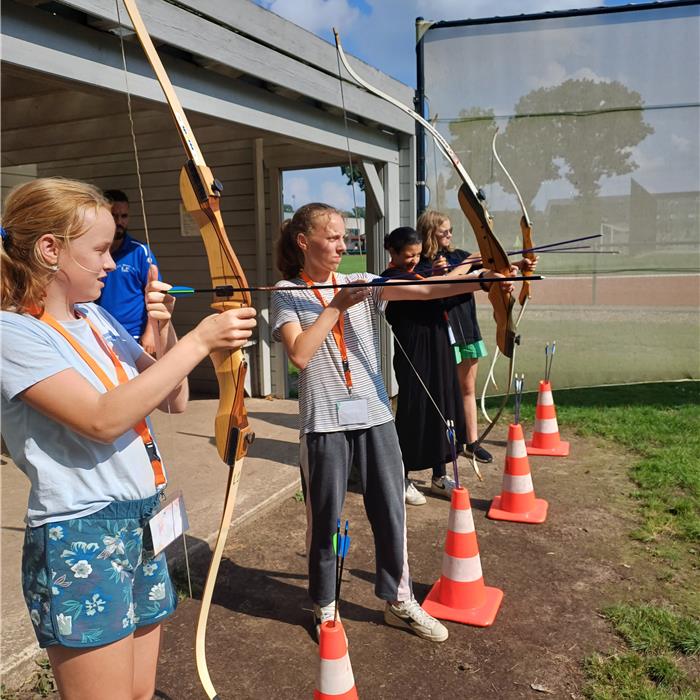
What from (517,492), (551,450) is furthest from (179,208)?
(517,492)

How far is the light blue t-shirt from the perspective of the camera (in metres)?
1.14

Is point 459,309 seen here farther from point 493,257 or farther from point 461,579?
point 461,579

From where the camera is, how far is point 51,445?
1214 mm

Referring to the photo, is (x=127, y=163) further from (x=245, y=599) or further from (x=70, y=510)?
(x=70, y=510)

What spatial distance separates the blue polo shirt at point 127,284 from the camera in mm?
3258

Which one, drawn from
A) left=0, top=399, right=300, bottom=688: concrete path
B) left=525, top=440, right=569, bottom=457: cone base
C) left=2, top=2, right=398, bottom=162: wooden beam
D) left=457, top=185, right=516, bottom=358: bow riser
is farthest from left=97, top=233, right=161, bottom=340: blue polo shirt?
left=525, top=440, right=569, bottom=457: cone base

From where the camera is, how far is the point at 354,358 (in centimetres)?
225

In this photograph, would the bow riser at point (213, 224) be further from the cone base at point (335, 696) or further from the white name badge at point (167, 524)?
the cone base at point (335, 696)

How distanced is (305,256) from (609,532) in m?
2.27

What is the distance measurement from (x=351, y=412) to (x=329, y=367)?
0.17m

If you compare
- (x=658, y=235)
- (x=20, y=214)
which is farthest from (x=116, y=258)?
(x=658, y=235)

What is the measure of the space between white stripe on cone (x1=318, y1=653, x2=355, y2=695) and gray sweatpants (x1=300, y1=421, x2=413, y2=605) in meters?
0.58

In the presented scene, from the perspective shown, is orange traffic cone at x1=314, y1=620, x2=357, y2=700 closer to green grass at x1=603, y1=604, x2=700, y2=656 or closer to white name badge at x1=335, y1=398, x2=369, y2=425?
white name badge at x1=335, y1=398, x2=369, y2=425

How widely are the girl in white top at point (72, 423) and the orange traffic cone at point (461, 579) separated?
1.59 metres
